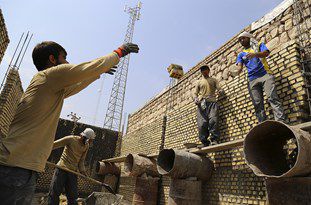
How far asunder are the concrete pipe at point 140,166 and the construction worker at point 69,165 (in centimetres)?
133

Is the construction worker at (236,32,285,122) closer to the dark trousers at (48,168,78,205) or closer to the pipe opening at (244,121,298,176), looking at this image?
the pipe opening at (244,121,298,176)

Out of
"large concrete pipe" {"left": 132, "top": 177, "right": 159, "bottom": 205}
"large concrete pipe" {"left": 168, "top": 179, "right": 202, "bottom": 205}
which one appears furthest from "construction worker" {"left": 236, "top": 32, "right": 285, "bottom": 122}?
"large concrete pipe" {"left": 132, "top": 177, "right": 159, "bottom": 205}

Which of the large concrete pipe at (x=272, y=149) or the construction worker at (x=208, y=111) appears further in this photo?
the construction worker at (x=208, y=111)

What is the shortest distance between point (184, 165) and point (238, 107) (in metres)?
1.69

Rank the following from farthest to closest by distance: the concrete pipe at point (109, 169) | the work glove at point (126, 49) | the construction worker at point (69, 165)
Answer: the concrete pipe at point (109, 169) → the construction worker at point (69, 165) → the work glove at point (126, 49)

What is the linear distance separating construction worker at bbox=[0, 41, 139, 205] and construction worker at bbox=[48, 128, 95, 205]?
3.67m

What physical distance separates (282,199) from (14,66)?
999 centimetres

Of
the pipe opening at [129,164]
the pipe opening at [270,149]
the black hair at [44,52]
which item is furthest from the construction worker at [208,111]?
the black hair at [44,52]

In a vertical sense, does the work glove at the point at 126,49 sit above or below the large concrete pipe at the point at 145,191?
above

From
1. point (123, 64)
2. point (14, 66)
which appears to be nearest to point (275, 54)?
point (14, 66)

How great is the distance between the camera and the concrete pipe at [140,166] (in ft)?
21.6

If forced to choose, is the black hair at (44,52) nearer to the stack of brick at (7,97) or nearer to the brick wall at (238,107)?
the brick wall at (238,107)

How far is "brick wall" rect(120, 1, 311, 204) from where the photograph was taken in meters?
4.11

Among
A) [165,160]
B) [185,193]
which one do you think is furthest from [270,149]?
[165,160]
